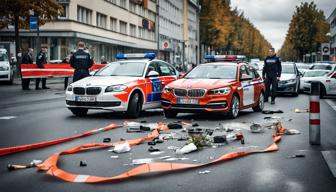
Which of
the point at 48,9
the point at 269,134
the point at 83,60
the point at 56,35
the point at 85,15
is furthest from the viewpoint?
the point at 85,15

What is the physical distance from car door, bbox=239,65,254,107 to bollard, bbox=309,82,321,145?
5.62 meters

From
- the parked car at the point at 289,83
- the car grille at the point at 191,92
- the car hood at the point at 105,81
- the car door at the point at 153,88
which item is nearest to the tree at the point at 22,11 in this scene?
the parked car at the point at 289,83

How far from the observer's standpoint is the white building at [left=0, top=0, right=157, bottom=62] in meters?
53.9

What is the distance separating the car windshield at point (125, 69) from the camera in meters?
16.0

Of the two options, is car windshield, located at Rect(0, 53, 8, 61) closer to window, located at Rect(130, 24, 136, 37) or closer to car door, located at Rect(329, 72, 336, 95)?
car door, located at Rect(329, 72, 336, 95)

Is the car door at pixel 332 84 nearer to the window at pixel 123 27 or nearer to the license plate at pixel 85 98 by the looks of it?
the license plate at pixel 85 98

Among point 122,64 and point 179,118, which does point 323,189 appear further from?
point 122,64

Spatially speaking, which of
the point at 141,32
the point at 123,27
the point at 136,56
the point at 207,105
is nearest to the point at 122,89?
the point at 207,105

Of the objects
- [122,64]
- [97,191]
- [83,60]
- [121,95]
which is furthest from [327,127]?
[83,60]

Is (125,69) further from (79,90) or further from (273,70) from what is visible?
(273,70)

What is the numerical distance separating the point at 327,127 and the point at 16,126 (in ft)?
21.5

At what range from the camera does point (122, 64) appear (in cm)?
1661

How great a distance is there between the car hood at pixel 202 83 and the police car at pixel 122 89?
940 millimetres

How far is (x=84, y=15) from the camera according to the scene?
5762cm
